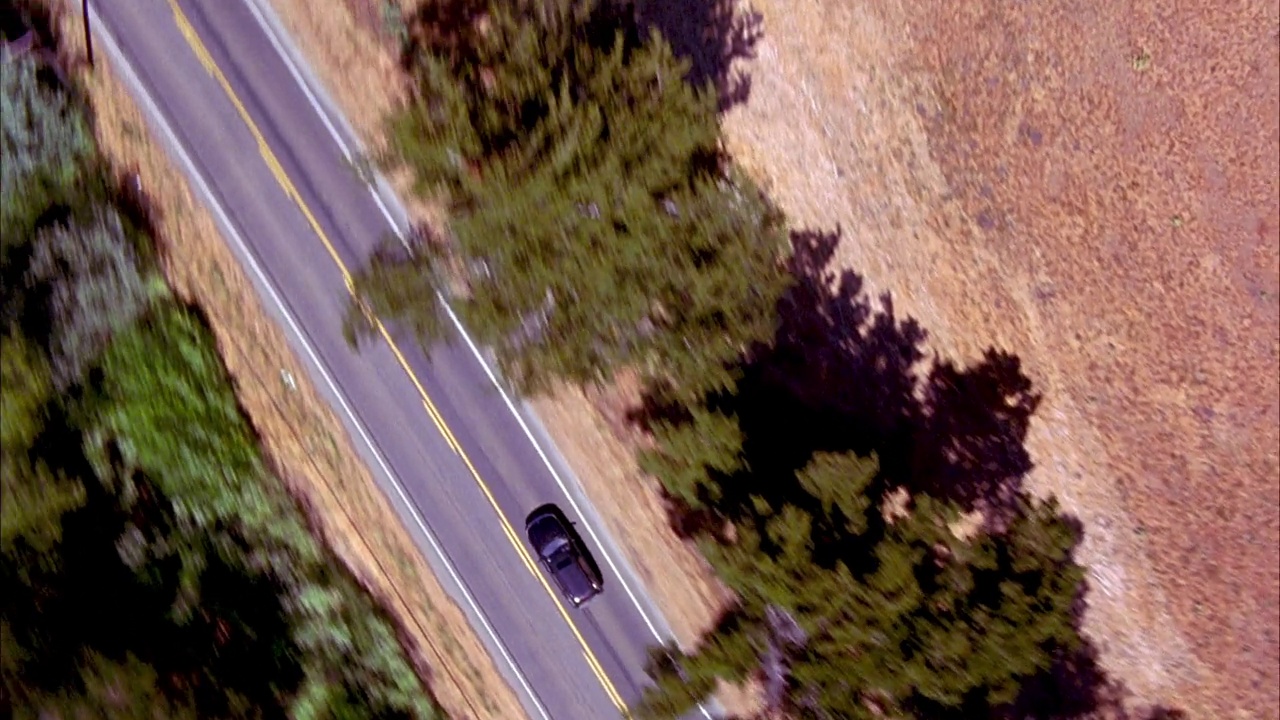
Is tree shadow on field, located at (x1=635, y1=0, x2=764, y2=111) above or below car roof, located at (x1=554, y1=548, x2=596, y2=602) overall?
above

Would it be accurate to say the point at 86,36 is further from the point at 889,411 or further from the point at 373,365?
the point at 889,411

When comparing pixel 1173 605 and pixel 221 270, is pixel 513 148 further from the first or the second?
pixel 1173 605

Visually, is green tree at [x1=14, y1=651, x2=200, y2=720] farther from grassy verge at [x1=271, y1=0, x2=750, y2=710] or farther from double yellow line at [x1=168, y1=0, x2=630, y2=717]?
grassy verge at [x1=271, y1=0, x2=750, y2=710]

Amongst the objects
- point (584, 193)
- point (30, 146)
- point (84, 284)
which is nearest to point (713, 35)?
point (584, 193)

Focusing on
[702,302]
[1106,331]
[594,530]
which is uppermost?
A: [702,302]

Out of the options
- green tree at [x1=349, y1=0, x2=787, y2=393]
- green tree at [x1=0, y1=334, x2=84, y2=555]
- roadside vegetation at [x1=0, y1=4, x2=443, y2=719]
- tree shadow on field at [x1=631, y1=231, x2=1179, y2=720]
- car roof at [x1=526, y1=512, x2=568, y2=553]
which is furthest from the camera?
car roof at [x1=526, y1=512, x2=568, y2=553]

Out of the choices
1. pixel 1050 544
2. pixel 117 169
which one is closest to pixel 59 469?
pixel 117 169

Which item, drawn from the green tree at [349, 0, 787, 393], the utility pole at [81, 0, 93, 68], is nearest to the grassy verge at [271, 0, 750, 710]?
the green tree at [349, 0, 787, 393]
